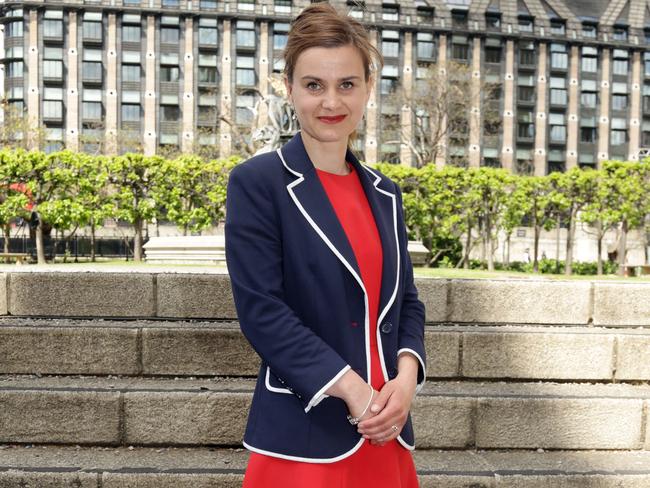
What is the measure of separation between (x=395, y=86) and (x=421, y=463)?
224 feet

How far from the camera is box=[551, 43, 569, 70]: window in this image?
74375 millimetres

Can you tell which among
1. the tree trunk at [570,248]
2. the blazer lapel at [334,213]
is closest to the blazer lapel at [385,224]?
the blazer lapel at [334,213]

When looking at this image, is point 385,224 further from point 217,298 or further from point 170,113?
point 170,113

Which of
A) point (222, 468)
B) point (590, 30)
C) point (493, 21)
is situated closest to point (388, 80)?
point (493, 21)

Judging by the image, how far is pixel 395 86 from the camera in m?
70.1

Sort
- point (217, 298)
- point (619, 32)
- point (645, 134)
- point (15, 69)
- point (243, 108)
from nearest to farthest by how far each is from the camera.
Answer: point (217, 298)
point (15, 69)
point (243, 108)
point (645, 134)
point (619, 32)

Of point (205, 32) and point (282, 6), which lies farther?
point (282, 6)

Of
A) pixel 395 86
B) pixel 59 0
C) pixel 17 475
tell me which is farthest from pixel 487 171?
pixel 59 0

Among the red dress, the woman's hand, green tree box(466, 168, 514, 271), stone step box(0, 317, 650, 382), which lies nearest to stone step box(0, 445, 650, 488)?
stone step box(0, 317, 650, 382)

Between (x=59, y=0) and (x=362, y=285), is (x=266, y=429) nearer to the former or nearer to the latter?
(x=362, y=285)

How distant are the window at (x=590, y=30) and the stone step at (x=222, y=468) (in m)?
81.6

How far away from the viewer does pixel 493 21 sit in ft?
243

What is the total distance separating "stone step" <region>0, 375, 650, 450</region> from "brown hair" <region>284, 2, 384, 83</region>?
2.98m

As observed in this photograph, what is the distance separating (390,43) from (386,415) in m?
72.8
